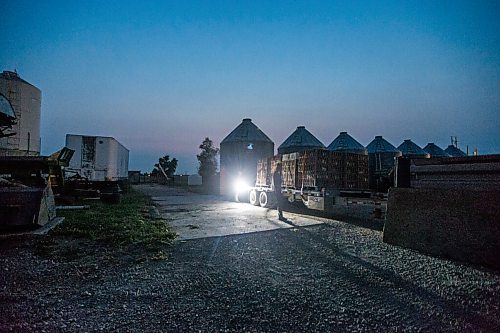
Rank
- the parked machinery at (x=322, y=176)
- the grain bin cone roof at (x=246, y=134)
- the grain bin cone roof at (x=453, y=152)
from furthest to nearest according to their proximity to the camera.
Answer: the grain bin cone roof at (x=453, y=152) < the grain bin cone roof at (x=246, y=134) < the parked machinery at (x=322, y=176)

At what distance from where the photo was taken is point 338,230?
27.5ft

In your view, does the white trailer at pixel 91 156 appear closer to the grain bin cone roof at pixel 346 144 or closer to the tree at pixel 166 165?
the grain bin cone roof at pixel 346 144

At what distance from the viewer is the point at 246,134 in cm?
3288

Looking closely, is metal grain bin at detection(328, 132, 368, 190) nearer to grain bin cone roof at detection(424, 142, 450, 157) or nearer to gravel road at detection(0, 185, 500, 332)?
gravel road at detection(0, 185, 500, 332)

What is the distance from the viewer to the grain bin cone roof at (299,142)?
3262cm

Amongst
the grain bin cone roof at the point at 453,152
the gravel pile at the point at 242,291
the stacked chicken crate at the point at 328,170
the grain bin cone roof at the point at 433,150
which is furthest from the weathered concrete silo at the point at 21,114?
the grain bin cone roof at the point at 453,152

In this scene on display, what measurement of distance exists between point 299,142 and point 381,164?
1014 cm

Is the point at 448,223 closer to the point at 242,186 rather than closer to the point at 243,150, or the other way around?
the point at 242,186

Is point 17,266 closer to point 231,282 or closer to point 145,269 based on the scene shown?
point 145,269

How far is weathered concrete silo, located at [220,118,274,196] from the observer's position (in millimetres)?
31267

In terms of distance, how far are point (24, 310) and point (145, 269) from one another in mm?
1670

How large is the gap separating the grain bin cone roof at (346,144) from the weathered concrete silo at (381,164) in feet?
4.66

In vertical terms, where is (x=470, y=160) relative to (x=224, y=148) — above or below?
below

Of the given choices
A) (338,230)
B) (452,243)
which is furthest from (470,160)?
(338,230)
